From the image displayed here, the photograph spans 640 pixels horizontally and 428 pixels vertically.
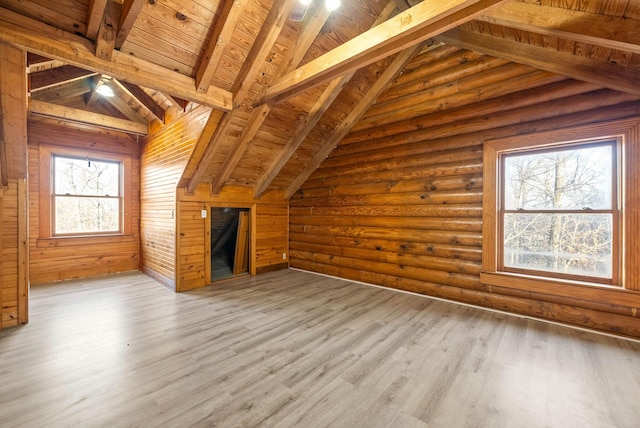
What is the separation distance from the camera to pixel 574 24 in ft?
6.04

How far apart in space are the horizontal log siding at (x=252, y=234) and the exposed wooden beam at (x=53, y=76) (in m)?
2.07

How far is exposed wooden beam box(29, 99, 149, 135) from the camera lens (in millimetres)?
4102

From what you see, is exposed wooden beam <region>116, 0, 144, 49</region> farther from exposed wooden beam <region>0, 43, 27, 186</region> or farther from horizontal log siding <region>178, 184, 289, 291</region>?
horizontal log siding <region>178, 184, 289, 291</region>

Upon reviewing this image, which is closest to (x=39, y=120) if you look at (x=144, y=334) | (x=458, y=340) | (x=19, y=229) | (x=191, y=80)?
(x=19, y=229)

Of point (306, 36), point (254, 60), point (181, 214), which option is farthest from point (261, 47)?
point (181, 214)

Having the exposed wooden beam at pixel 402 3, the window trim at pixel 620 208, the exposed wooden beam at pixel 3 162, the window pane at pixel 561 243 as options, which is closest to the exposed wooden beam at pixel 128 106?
the exposed wooden beam at pixel 3 162

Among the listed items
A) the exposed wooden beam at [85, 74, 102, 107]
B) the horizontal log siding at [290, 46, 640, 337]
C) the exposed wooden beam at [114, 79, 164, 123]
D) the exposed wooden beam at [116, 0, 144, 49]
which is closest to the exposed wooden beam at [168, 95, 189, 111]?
the exposed wooden beam at [114, 79, 164, 123]

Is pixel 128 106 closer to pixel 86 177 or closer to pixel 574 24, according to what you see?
pixel 86 177

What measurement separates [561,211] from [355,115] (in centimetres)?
302

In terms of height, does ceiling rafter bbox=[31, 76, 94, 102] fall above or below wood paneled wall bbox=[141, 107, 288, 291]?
above

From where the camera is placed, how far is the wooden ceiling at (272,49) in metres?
1.91

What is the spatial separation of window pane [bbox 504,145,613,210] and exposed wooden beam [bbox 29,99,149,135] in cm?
637

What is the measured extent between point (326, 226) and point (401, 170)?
1.85 meters

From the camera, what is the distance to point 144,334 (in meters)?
2.63
